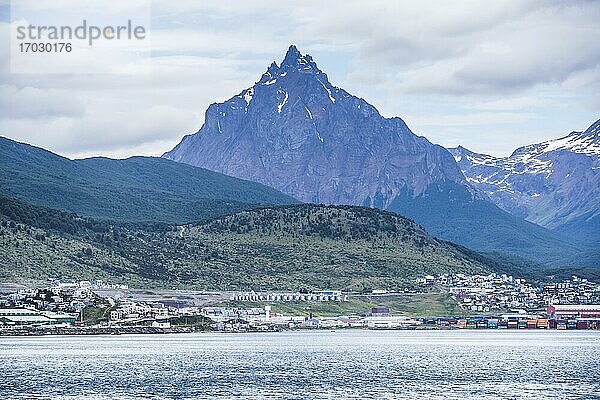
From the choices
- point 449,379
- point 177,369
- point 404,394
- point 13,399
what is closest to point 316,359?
point 177,369

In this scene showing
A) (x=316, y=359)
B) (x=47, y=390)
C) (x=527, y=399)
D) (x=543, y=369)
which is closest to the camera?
(x=527, y=399)

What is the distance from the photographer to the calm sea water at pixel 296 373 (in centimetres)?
12038


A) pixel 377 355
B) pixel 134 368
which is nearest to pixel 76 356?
pixel 134 368

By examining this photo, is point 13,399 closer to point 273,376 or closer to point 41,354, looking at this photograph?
point 273,376

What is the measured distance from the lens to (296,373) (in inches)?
5797

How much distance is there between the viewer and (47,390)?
4838 inches

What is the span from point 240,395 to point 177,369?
3528cm

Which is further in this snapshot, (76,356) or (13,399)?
(76,356)

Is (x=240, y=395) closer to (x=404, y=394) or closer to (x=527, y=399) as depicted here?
(x=404, y=394)

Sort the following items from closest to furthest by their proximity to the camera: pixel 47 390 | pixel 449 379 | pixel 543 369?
1. pixel 47 390
2. pixel 449 379
3. pixel 543 369

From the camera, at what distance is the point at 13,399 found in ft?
371

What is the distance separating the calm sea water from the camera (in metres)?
120

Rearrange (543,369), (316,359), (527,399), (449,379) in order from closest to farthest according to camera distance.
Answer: (527,399)
(449,379)
(543,369)
(316,359)

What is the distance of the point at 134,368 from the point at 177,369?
5.42m
